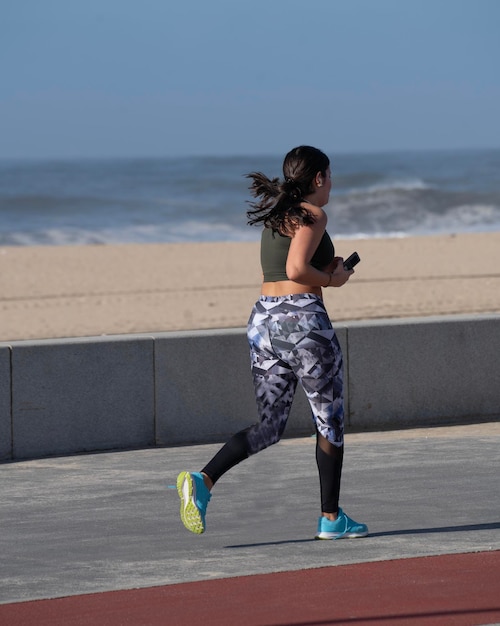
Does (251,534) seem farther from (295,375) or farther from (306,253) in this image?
(306,253)

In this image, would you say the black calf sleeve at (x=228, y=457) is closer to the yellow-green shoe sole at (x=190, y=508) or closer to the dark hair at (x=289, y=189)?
the yellow-green shoe sole at (x=190, y=508)

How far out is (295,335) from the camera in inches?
216

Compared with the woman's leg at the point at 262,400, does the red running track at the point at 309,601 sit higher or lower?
lower

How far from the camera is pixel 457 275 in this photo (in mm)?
24438

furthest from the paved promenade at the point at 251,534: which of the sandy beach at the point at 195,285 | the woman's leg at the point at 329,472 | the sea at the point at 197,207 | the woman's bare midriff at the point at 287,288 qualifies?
the sea at the point at 197,207

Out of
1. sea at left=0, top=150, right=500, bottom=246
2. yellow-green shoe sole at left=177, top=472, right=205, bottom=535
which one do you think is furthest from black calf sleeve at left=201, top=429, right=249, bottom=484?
sea at left=0, top=150, right=500, bottom=246

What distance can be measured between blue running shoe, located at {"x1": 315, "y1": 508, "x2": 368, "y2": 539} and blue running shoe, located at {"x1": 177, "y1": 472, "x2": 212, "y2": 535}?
0.50 meters

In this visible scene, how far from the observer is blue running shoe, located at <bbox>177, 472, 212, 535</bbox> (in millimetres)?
5477

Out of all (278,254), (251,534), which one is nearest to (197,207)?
(251,534)

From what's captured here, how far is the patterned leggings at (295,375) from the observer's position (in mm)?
5488

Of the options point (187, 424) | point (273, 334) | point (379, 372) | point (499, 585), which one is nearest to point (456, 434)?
point (379, 372)

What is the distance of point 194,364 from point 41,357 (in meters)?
0.95

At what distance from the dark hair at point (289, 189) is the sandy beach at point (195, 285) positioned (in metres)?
11.1

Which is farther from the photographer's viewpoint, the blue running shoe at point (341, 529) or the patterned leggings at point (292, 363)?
the blue running shoe at point (341, 529)
